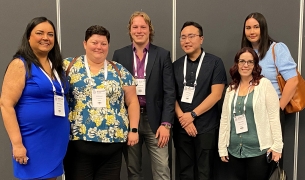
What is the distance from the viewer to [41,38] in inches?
76.0

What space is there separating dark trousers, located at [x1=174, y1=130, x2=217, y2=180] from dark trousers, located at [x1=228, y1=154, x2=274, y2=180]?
0.71 ft

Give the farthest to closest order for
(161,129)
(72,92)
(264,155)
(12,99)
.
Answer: (161,129) → (264,155) → (72,92) → (12,99)

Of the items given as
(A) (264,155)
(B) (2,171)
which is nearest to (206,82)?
(A) (264,155)

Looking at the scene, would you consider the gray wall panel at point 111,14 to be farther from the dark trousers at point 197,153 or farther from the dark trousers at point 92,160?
the dark trousers at point 92,160

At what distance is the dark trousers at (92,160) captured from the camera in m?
2.04

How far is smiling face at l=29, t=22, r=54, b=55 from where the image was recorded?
6.31ft

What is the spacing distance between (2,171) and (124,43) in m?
1.90

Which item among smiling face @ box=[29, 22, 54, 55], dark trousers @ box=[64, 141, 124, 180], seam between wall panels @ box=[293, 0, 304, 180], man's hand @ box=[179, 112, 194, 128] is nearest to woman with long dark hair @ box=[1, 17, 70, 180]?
smiling face @ box=[29, 22, 54, 55]

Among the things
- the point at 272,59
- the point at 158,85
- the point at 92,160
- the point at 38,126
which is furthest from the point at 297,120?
the point at 38,126

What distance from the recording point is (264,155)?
223 cm

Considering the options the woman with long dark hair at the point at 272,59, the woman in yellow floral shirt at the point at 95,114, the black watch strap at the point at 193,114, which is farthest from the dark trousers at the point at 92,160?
the woman with long dark hair at the point at 272,59

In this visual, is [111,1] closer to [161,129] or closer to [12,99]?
[161,129]

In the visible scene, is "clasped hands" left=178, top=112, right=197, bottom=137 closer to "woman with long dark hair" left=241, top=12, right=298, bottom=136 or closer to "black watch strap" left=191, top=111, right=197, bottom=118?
"black watch strap" left=191, top=111, right=197, bottom=118

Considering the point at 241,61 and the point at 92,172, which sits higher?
the point at 241,61
